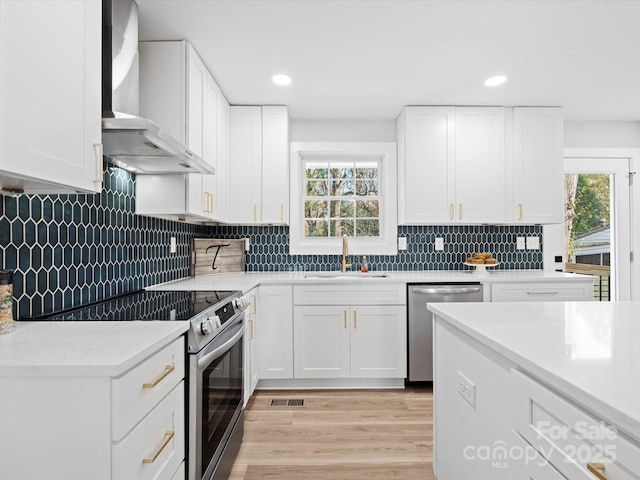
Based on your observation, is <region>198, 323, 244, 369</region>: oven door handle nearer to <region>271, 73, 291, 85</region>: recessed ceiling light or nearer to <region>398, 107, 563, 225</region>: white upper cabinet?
<region>271, 73, 291, 85</region>: recessed ceiling light

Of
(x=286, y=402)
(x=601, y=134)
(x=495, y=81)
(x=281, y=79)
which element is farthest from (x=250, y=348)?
(x=601, y=134)

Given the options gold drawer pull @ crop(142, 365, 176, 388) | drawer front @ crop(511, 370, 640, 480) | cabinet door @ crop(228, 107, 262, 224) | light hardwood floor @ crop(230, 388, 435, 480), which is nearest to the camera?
drawer front @ crop(511, 370, 640, 480)

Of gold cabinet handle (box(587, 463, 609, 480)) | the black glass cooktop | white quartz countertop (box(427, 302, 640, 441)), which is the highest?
white quartz countertop (box(427, 302, 640, 441))

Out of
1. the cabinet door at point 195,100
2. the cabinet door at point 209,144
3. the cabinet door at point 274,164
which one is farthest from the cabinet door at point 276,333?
the cabinet door at point 195,100

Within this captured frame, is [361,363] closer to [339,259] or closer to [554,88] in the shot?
[339,259]

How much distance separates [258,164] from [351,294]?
1413mm

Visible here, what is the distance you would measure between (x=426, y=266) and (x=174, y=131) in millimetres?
2623

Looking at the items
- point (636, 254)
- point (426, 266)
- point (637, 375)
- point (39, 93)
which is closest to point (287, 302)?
point (426, 266)

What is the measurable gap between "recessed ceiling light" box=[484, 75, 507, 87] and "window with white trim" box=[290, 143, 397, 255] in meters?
1.14

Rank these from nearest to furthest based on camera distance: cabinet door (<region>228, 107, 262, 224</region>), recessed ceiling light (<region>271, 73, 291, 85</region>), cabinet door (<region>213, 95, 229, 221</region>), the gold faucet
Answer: recessed ceiling light (<region>271, 73, 291, 85</region>) → cabinet door (<region>213, 95, 229, 221</region>) → cabinet door (<region>228, 107, 262, 224</region>) → the gold faucet

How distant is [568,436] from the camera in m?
0.80

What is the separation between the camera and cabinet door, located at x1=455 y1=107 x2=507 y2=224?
3.49 m

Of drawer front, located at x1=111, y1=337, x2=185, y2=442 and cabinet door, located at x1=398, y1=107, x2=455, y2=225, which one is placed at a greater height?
cabinet door, located at x1=398, y1=107, x2=455, y2=225

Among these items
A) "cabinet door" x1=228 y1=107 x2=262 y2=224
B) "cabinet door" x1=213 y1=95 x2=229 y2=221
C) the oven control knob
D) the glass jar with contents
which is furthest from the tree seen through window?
the glass jar with contents
